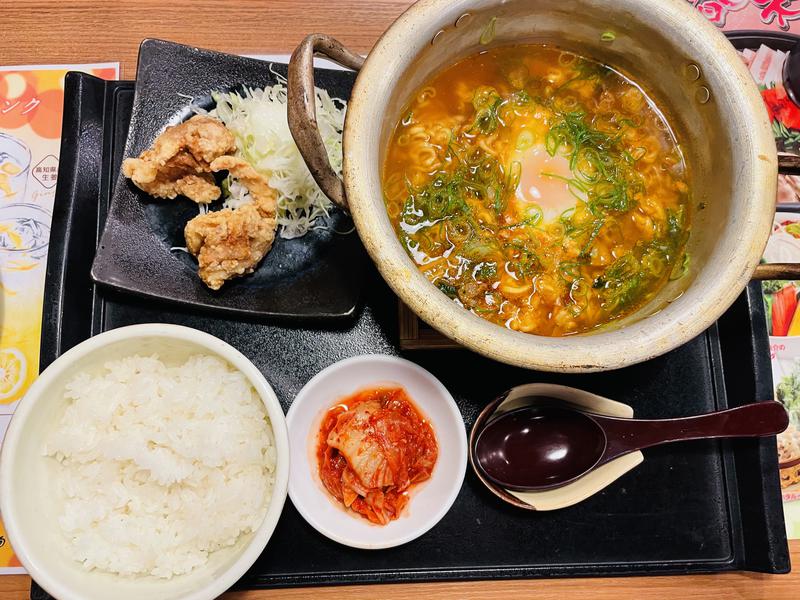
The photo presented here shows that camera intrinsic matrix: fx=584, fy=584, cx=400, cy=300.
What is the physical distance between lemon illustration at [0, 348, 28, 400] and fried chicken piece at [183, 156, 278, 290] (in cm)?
75

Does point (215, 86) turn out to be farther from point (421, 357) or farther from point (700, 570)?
point (700, 570)

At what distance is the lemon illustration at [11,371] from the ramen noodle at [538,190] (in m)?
1.40

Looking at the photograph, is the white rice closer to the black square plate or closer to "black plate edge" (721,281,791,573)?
the black square plate

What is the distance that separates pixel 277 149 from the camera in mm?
2004

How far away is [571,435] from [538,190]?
2.51 feet

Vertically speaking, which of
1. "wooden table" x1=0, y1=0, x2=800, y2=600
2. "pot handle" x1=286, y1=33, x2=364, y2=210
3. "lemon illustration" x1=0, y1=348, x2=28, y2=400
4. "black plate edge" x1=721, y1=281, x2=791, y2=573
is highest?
"wooden table" x1=0, y1=0, x2=800, y2=600

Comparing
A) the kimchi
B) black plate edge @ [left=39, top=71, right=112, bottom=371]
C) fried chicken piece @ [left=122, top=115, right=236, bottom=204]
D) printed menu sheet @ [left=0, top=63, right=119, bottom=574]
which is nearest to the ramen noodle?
the kimchi

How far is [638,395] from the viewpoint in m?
1.94

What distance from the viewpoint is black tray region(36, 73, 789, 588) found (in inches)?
71.2

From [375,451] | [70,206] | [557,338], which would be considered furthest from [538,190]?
[70,206]

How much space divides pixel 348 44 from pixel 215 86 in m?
0.52

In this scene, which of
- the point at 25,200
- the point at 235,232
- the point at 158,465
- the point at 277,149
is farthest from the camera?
the point at 25,200

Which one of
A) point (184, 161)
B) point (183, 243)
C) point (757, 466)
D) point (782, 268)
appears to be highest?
point (184, 161)

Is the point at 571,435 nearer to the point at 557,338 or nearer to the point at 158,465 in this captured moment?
the point at 557,338
